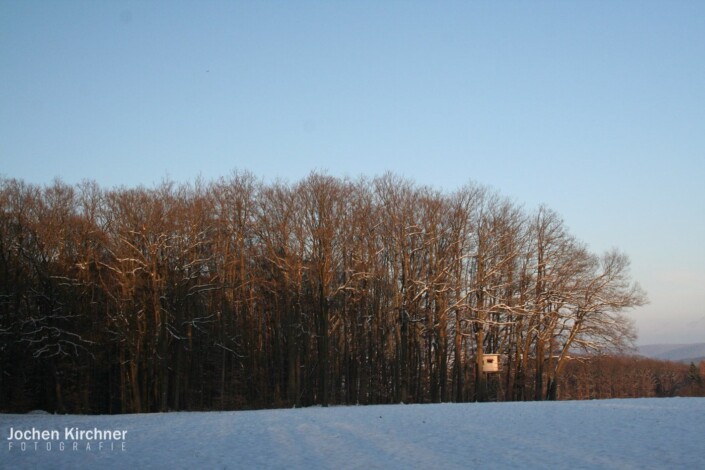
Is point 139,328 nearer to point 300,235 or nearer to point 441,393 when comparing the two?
point 300,235

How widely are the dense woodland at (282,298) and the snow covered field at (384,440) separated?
14973 millimetres

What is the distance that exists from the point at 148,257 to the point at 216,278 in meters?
5.07

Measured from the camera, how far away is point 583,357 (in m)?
45.0

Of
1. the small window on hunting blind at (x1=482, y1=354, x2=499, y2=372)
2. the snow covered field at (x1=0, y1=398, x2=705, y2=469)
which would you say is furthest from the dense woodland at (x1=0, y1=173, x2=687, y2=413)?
the snow covered field at (x1=0, y1=398, x2=705, y2=469)

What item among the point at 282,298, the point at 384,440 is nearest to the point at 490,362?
the point at 282,298

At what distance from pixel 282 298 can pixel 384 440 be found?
24.4 m

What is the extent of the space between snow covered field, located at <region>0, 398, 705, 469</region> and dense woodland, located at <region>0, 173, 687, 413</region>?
1497cm

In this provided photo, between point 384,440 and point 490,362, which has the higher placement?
point 490,362

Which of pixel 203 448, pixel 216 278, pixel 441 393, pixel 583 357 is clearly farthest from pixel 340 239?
pixel 203 448

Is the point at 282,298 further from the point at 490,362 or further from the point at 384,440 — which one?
the point at 384,440

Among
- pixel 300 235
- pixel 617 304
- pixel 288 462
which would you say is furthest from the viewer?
pixel 617 304

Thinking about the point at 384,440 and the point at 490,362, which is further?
the point at 490,362

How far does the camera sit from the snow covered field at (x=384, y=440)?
15.1 m

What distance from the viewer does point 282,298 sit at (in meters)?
41.9
